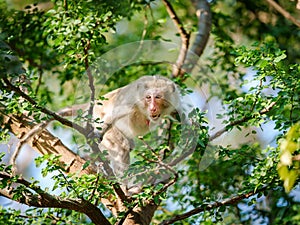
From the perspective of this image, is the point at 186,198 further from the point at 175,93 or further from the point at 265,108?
the point at 265,108

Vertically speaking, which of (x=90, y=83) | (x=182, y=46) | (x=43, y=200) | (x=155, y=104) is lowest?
(x=43, y=200)

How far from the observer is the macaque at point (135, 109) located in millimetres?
4836

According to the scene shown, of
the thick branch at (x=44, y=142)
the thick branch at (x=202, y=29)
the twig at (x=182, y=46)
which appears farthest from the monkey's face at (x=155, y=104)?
the thick branch at (x=44, y=142)

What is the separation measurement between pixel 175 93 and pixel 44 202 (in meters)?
1.67

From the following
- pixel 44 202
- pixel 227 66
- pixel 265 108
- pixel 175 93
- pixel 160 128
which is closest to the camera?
pixel 44 202

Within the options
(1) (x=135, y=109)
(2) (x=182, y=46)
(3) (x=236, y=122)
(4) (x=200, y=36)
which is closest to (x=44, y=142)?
(1) (x=135, y=109)

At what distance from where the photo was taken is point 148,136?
5133 mm

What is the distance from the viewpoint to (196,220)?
15.0 ft

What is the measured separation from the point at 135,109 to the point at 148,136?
283 mm

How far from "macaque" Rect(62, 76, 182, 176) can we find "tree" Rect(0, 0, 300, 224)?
0.19m

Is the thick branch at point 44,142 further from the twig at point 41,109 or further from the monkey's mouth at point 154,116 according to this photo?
the monkey's mouth at point 154,116

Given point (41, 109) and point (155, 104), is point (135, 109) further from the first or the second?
point (41, 109)

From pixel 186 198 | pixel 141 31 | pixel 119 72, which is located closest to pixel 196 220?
pixel 186 198

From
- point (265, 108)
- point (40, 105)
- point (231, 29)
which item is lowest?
point (265, 108)
